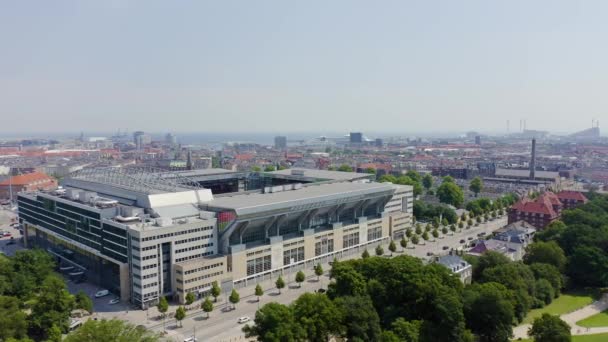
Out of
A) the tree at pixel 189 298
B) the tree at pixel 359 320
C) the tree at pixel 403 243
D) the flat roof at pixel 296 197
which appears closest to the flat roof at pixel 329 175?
the flat roof at pixel 296 197

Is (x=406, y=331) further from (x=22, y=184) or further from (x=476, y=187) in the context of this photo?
(x=22, y=184)

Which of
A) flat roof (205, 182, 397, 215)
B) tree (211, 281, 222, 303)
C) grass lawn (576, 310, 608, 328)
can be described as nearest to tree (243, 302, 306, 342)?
tree (211, 281, 222, 303)

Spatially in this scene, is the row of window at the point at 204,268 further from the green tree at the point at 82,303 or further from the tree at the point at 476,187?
the tree at the point at 476,187

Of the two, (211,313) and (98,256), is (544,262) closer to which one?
(211,313)

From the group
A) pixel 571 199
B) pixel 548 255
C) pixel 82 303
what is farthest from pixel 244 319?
pixel 571 199

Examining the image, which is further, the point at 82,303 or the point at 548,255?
the point at 548,255

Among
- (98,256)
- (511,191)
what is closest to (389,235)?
(98,256)
